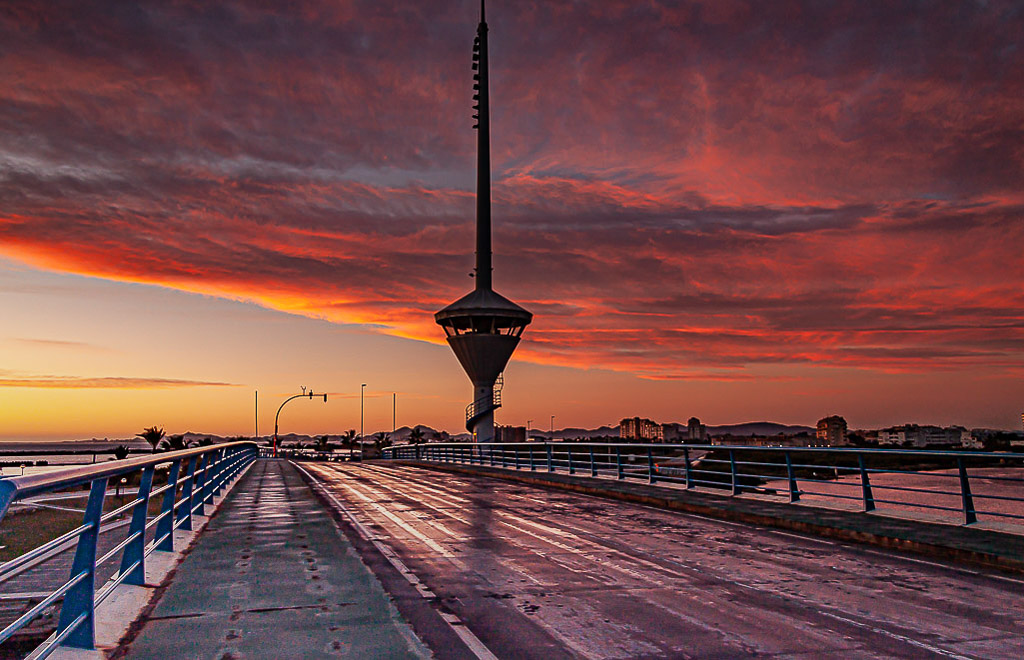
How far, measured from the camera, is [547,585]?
9094 millimetres

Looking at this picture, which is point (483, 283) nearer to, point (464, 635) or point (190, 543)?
point (190, 543)

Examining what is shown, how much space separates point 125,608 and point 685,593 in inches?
224

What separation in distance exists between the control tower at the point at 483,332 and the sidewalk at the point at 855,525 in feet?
168

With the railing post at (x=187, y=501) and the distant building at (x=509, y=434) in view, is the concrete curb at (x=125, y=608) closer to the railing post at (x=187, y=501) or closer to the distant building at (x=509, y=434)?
the railing post at (x=187, y=501)

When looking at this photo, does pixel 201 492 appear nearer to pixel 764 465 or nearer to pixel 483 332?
pixel 764 465

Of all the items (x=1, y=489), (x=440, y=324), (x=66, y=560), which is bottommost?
(x=66, y=560)

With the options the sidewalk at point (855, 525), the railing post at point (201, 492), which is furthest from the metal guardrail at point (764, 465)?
the railing post at point (201, 492)

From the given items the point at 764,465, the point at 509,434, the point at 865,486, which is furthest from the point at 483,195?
the point at 865,486

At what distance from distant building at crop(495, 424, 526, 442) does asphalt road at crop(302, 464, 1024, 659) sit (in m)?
66.3

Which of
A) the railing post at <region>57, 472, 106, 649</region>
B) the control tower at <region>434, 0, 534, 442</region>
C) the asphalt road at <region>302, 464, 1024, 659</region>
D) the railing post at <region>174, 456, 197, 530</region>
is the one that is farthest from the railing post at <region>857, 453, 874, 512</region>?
the control tower at <region>434, 0, 534, 442</region>

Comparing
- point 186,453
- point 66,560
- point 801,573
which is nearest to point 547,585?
point 801,573

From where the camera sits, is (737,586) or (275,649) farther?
(737,586)

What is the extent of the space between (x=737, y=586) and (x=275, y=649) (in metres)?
5.21

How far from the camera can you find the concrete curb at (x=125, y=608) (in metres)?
6.02
